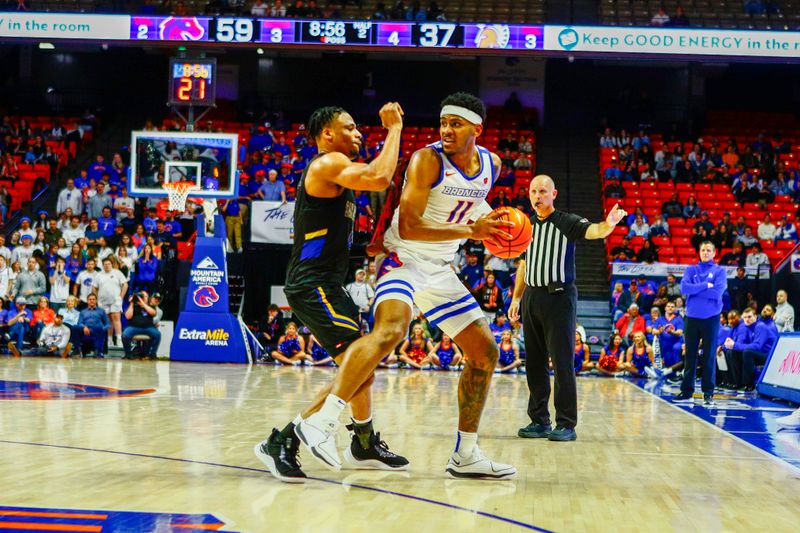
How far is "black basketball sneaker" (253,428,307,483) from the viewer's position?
4629 mm

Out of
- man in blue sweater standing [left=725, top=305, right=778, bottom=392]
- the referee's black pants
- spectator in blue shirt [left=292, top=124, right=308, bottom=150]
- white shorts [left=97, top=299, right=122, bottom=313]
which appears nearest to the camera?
the referee's black pants

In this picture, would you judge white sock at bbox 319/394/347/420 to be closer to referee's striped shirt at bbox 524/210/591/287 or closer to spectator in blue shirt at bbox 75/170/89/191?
referee's striped shirt at bbox 524/210/591/287

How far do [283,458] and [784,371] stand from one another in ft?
27.2

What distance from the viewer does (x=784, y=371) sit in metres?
11.1

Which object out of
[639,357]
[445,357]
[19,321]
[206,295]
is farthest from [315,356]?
[639,357]

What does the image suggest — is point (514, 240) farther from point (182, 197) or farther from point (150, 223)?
point (150, 223)

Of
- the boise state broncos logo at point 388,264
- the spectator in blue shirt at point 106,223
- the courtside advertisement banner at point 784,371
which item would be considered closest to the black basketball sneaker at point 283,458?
the boise state broncos logo at point 388,264

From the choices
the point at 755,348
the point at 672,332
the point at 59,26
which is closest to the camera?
the point at 755,348

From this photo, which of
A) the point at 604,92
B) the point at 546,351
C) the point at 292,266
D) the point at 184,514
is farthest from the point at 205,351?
the point at 604,92

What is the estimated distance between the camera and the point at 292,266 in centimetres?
512

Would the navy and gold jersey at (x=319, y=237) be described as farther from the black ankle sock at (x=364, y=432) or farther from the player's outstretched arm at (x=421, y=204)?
the black ankle sock at (x=364, y=432)

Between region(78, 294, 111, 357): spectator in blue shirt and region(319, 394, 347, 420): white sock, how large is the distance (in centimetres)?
1241

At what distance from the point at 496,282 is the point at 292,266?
12312 mm

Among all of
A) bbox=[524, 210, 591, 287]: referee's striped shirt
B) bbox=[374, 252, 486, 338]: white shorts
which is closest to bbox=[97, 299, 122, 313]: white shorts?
bbox=[524, 210, 591, 287]: referee's striped shirt
